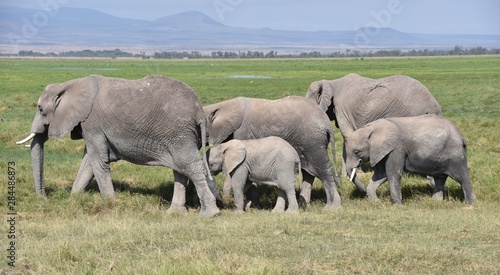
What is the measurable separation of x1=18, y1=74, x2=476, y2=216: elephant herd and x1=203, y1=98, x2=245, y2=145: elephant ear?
0.02 metres

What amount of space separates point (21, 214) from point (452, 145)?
271 inches

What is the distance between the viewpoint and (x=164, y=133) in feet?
40.1

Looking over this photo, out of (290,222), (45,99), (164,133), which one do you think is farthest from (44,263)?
(45,99)

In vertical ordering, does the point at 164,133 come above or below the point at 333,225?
above

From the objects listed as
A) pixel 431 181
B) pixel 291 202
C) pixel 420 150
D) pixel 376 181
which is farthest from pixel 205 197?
pixel 431 181

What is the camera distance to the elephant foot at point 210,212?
11.9 metres

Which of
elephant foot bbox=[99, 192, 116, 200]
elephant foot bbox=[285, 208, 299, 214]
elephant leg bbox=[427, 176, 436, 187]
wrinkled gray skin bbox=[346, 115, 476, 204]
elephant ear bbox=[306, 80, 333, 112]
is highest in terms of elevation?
elephant ear bbox=[306, 80, 333, 112]

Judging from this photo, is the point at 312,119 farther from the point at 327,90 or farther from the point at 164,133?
the point at 327,90

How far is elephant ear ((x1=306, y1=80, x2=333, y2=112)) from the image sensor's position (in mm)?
16250

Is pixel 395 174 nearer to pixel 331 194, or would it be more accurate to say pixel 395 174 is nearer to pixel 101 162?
pixel 331 194

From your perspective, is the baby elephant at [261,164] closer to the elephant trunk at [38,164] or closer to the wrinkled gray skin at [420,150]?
the wrinkled gray skin at [420,150]

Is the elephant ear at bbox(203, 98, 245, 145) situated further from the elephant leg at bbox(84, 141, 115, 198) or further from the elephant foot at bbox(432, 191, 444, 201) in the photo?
the elephant foot at bbox(432, 191, 444, 201)

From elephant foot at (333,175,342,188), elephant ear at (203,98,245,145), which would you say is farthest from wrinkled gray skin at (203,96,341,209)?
elephant foot at (333,175,342,188)

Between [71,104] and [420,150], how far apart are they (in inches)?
225
